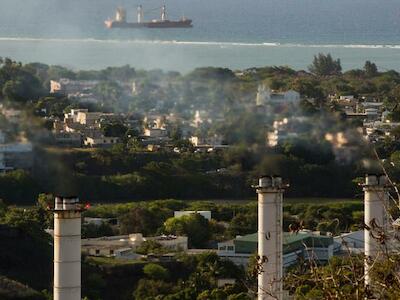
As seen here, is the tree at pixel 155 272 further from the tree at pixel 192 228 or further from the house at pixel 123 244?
the tree at pixel 192 228

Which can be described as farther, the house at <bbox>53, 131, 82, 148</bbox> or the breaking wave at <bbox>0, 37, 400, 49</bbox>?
the breaking wave at <bbox>0, 37, 400, 49</bbox>

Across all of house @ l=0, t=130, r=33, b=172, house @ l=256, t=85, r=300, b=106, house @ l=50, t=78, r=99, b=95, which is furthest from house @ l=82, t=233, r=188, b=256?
house @ l=50, t=78, r=99, b=95

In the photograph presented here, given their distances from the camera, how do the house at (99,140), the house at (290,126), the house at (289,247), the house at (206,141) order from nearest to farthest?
1. the house at (289,247)
2. the house at (290,126)
3. the house at (206,141)
4. the house at (99,140)

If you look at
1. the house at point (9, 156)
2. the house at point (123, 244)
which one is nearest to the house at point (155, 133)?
the house at point (9, 156)

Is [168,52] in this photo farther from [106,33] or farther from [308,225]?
[308,225]

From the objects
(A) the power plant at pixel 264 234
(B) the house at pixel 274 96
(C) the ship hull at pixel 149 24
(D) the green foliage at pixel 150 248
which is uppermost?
(C) the ship hull at pixel 149 24

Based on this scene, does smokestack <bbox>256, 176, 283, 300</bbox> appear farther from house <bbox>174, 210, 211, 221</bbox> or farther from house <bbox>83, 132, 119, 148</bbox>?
house <bbox>83, 132, 119, 148</bbox>
